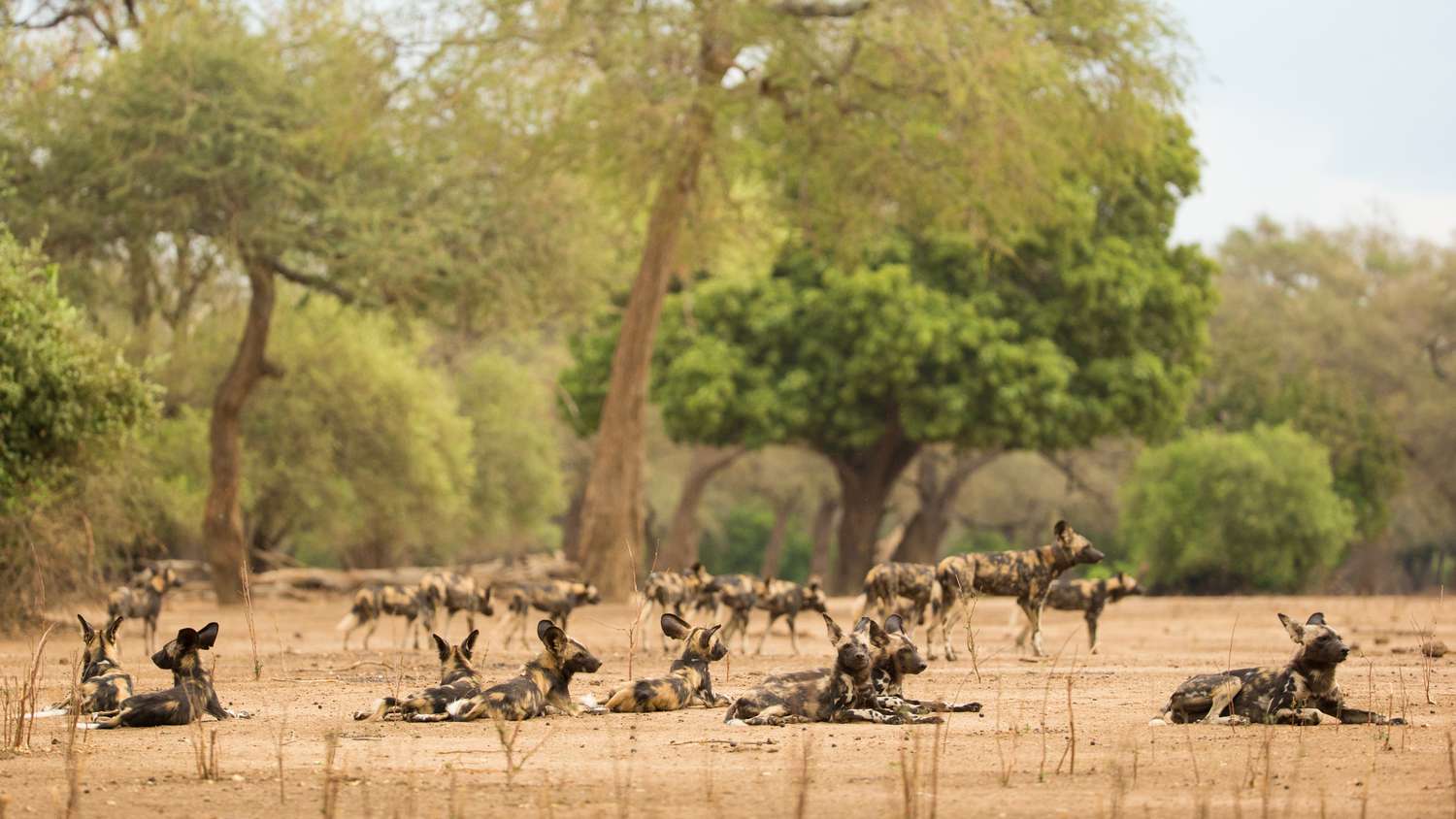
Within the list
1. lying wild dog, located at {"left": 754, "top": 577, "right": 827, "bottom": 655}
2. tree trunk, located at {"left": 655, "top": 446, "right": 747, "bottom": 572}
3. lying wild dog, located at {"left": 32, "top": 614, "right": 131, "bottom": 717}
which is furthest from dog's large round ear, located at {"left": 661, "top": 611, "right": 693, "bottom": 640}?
tree trunk, located at {"left": 655, "top": 446, "right": 747, "bottom": 572}

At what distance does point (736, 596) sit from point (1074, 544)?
350 cm

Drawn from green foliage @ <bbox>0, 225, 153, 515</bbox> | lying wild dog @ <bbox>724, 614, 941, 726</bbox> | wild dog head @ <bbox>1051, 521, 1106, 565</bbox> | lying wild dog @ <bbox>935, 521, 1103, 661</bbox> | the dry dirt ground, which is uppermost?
green foliage @ <bbox>0, 225, 153, 515</bbox>

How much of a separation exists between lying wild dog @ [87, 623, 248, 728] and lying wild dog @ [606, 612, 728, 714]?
2.49 metres

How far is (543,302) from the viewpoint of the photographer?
32844 millimetres

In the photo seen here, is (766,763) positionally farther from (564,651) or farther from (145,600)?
(145,600)

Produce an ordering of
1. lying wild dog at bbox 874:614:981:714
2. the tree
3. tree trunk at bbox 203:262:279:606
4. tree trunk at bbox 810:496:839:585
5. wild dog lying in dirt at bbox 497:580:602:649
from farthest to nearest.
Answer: tree trunk at bbox 810:496:839:585 < tree trunk at bbox 203:262:279:606 < the tree < wild dog lying in dirt at bbox 497:580:602:649 < lying wild dog at bbox 874:614:981:714

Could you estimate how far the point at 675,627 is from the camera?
1228 centimetres

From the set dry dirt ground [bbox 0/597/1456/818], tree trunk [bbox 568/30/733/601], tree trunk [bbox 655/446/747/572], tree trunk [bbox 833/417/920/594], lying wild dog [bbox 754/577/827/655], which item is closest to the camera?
dry dirt ground [bbox 0/597/1456/818]

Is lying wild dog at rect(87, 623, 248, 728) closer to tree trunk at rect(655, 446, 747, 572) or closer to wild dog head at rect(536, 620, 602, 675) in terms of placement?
wild dog head at rect(536, 620, 602, 675)

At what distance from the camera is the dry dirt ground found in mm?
7938

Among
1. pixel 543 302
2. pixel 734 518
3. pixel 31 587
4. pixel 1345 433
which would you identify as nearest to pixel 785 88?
pixel 543 302

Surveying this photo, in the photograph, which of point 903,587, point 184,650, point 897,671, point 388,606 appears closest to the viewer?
point 184,650

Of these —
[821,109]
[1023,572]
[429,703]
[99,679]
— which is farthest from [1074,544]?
[821,109]

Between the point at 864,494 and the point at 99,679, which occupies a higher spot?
the point at 864,494
